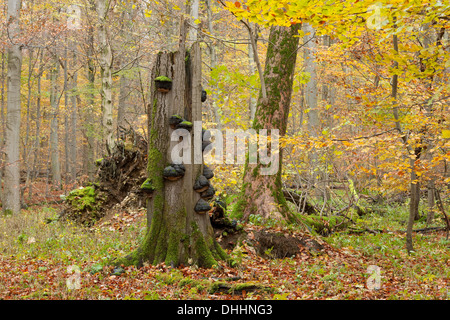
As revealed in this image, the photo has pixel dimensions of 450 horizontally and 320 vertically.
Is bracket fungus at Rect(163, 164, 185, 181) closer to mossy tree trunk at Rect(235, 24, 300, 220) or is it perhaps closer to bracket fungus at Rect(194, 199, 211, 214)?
bracket fungus at Rect(194, 199, 211, 214)

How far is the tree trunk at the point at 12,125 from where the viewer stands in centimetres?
1273

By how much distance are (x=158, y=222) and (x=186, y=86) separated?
2.29 meters

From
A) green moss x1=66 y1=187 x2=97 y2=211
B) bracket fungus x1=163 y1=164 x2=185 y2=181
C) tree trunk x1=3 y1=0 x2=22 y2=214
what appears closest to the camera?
bracket fungus x1=163 y1=164 x2=185 y2=181

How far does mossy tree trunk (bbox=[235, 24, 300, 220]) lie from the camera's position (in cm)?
781

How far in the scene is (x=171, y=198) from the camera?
5453 mm

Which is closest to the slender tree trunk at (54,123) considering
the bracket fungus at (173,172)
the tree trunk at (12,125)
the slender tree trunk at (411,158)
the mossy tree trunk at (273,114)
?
the tree trunk at (12,125)

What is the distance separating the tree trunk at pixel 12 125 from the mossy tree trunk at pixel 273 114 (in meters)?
9.55

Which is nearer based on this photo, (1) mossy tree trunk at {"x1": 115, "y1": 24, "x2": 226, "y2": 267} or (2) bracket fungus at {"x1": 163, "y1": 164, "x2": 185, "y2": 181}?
(2) bracket fungus at {"x1": 163, "y1": 164, "x2": 185, "y2": 181}

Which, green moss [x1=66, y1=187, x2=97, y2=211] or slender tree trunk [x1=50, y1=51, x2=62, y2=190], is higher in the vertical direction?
slender tree trunk [x1=50, y1=51, x2=62, y2=190]

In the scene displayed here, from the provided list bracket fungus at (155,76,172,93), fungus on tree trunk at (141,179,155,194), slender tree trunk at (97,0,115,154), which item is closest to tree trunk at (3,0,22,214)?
slender tree trunk at (97,0,115,154)

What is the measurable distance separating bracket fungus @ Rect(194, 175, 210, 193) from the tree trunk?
1016 cm

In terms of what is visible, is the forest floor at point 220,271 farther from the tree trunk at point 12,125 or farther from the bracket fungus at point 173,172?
the tree trunk at point 12,125

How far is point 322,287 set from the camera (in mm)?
4922
